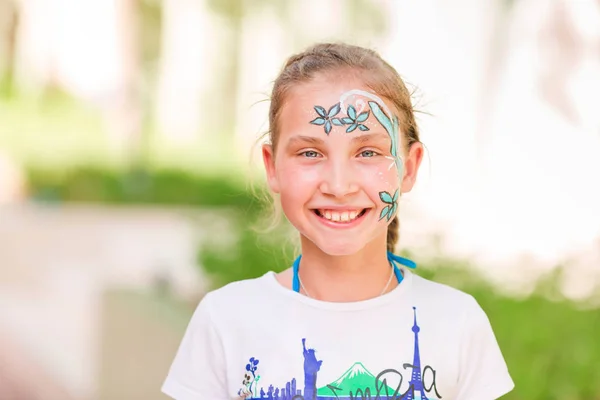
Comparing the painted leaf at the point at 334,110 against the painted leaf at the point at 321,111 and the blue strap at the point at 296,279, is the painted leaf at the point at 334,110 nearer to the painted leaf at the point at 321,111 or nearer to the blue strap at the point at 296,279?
the painted leaf at the point at 321,111

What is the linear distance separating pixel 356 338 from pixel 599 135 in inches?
193

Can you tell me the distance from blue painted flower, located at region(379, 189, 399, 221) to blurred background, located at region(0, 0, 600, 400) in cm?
41

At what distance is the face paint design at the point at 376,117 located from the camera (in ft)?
8.73

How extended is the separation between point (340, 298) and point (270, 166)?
41 centimetres

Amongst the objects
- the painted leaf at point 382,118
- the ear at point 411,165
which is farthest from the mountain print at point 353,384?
the painted leaf at point 382,118

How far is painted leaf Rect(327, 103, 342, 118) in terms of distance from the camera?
8.73 feet

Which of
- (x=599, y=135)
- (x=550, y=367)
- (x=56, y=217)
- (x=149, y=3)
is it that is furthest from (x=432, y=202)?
(x=149, y=3)

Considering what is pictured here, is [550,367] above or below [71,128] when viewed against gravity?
below

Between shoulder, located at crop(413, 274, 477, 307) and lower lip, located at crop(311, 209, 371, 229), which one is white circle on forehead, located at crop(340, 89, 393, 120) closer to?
lower lip, located at crop(311, 209, 371, 229)

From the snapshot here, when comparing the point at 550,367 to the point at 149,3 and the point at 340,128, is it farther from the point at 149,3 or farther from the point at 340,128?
the point at 149,3

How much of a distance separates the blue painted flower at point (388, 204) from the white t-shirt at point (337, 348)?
212 mm

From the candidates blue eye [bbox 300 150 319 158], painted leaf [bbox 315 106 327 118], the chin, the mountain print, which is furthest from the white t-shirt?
painted leaf [bbox 315 106 327 118]

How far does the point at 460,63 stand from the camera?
9633 mm

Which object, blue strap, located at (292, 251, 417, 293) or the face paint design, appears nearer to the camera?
the face paint design
